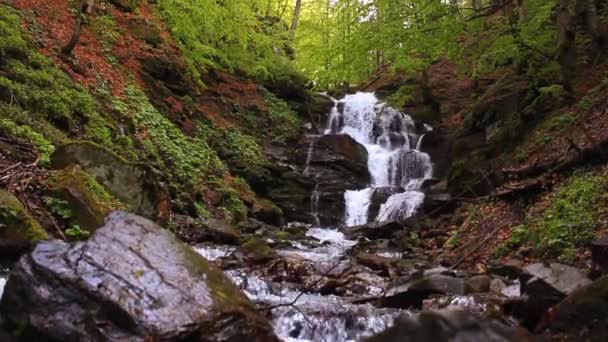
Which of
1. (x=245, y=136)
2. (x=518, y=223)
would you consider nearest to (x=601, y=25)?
(x=518, y=223)

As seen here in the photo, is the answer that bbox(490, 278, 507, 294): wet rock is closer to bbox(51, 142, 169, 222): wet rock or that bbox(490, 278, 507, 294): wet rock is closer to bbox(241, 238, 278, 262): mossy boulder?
bbox(241, 238, 278, 262): mossy boulder

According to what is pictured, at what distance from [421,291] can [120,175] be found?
5.39 meters

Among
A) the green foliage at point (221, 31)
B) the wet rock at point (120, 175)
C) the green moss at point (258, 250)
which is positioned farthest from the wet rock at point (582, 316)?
the green foliage at point (221, 31)

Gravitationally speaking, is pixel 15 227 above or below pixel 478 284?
above

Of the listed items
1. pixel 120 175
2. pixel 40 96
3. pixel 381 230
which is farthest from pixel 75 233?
pixel 381 230

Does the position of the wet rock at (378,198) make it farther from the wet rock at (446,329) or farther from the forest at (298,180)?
the wet rock at (446,329)

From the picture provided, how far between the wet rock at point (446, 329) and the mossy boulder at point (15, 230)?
4823 mm

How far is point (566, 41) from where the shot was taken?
37.1 feet

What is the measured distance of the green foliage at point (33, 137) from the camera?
803 cm

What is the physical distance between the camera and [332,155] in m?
20.4

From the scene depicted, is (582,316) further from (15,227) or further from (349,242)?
(349,242)

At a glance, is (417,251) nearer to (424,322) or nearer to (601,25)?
(601,25)

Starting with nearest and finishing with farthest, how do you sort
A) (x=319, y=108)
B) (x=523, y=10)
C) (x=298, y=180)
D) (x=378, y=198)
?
1. (x=523, y=10)
2. (x=378, y=198)
3. (x=298, y=180)
4. (x=319, y=108)

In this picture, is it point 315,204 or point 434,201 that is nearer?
point 434,201
